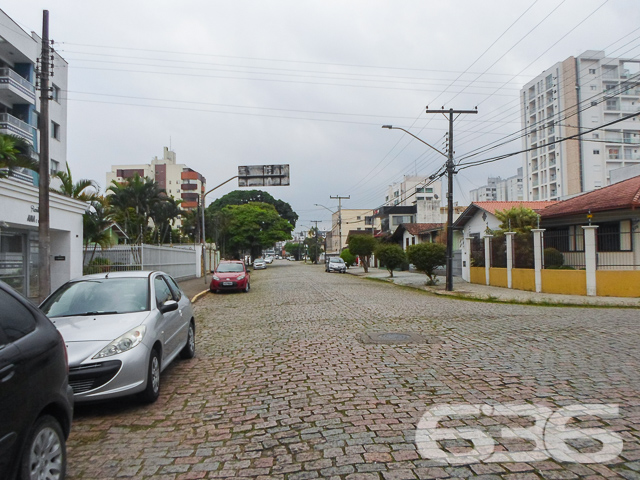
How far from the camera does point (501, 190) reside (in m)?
132

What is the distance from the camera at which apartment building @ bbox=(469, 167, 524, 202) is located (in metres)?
120

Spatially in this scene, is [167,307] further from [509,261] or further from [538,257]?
[509,261]

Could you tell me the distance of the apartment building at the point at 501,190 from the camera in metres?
120

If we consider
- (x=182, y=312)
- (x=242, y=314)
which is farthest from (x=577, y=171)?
(x=182, y=312)

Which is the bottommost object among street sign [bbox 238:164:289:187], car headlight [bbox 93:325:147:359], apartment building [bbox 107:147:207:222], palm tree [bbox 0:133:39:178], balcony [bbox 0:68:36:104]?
car headlight [bbox 93:325:147:359]

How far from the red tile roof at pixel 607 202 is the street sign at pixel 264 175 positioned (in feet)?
42.7

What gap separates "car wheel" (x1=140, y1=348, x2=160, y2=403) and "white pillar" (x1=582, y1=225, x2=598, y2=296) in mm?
16003

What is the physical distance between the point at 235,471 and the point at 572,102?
3303 inches

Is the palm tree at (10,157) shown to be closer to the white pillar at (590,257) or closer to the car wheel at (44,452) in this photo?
the car wheel at (44,452)

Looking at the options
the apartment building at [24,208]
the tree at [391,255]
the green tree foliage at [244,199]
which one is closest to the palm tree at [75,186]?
the apartment building at [24,208]

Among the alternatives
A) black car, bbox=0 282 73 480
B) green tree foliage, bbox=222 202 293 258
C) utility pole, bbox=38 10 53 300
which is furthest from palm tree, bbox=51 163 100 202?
green tree foliage, bbox=222 202 293 258

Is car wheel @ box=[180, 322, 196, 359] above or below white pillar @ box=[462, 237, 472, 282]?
below

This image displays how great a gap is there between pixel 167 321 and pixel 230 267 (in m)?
17.4

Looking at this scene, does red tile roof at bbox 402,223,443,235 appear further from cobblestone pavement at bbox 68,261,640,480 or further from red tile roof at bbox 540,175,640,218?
cobblestone pavement at bbox 68,261,640,480
